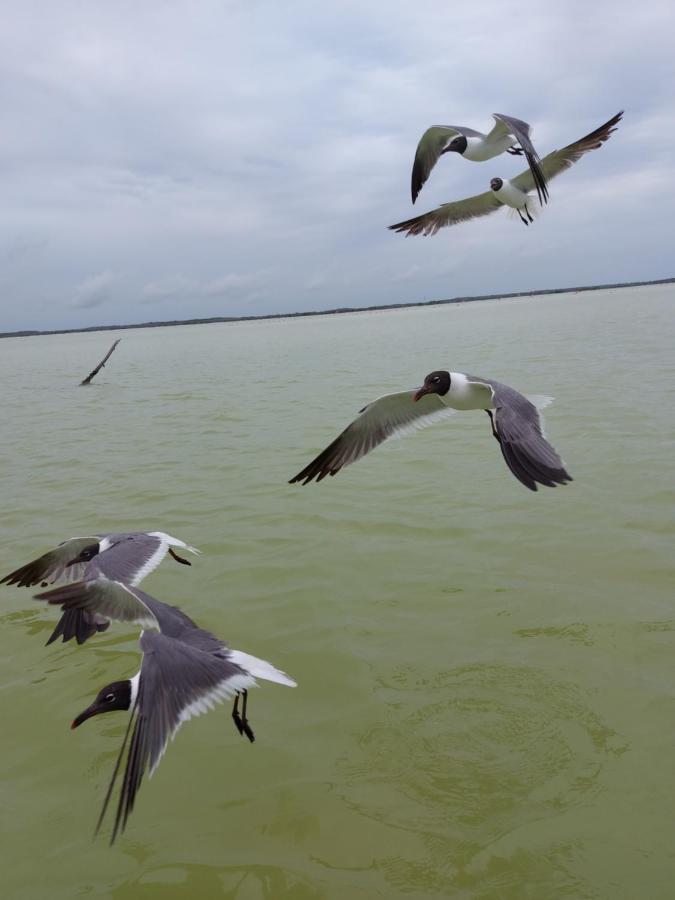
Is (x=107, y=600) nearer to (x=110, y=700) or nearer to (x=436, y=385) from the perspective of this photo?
(x=110, y=700)

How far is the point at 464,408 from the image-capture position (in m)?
5.13

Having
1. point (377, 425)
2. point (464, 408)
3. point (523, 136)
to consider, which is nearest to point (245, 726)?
point (464, 408)

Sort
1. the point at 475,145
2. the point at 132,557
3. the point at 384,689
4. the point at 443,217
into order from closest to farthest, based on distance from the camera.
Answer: the point at 384,689
the point at 132,557
the point at 475,145
the point at 443,217

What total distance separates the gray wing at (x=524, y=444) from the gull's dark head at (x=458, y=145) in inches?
95.6

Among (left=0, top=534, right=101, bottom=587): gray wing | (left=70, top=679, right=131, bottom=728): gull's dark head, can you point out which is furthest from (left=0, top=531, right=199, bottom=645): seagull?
(left=70, top=679, right=131, bottom=728): gull's dark head

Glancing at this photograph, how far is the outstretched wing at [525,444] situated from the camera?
153 inches

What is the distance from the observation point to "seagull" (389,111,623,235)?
6586 millimetres

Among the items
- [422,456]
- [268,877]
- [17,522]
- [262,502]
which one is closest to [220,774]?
[268,877]

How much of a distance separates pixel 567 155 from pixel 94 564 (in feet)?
18.0

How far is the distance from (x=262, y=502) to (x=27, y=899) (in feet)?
18.6

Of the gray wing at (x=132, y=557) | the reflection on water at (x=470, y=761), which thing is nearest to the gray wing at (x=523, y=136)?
the reflection on water at (x=470, y=761)

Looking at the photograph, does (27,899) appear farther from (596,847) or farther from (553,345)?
(553,345)

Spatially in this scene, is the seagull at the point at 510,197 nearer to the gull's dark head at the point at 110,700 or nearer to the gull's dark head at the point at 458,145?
the gull's dark head at the point at 458,145

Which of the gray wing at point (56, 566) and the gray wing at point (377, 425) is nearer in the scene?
the gray wing at point (56, 566)
